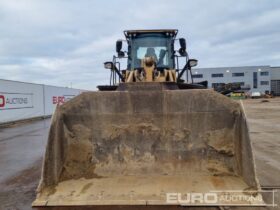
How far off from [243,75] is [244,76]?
13.5 inches

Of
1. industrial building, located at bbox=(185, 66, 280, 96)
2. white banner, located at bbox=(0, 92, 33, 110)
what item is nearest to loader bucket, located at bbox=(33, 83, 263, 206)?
white banner, located at bbox=(0, 92, 33, 110)

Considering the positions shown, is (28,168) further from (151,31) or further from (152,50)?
(151,31)

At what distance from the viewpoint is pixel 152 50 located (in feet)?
23.8

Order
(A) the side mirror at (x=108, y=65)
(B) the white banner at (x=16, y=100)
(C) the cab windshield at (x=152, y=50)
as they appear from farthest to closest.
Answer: (B) the white banner at (x=16, y=100) → (C) the cab windshield at (x=152, y=50) → (A) the side mirror at (x=108, y=65)

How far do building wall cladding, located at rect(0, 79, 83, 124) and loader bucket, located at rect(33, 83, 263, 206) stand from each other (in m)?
14.0

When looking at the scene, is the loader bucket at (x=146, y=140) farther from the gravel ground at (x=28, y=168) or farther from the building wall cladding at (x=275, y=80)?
the building wall cladding at (x=275, y=80)

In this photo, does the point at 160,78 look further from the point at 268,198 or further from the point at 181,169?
the point at 268,198

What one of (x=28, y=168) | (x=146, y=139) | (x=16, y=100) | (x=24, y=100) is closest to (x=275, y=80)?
(x=24, y=100)

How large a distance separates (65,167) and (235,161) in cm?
218

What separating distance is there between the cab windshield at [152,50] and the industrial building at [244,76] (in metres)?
75.1

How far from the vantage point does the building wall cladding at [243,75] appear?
81438mm

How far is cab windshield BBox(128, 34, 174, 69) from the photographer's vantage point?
7.16 metres

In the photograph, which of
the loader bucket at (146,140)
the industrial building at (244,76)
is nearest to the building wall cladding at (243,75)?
the industrial building at (244,76)

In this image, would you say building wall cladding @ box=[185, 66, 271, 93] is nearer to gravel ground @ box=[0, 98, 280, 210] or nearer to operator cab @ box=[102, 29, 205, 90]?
gravel ground @ box=[0, 98, 280, 210]
